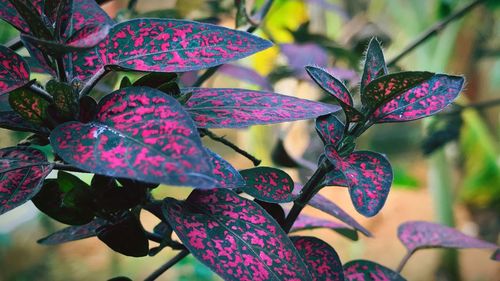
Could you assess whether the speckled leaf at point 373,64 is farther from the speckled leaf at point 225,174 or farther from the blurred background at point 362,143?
the blurred background at point 362,143

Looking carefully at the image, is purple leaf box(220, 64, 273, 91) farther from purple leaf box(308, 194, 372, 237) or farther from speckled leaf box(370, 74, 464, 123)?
speckled leaf box(370, 74, 464, 123)

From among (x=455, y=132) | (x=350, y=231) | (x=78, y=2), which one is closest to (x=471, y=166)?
(x=455, y=132)

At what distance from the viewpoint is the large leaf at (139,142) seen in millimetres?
252

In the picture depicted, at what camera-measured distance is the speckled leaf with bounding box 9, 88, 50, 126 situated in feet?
1.15

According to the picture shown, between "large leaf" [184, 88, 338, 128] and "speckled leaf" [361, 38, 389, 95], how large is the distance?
0.03 meters

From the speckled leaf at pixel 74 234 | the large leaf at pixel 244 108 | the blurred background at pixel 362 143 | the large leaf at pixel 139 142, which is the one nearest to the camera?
the large leaf at pixel 139 142

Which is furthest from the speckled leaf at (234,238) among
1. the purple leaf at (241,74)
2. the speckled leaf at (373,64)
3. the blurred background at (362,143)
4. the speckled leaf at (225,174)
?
the purple leaf at (241,74)

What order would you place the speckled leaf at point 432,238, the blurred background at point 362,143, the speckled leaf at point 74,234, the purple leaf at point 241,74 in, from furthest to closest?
the blurred background at point 362,143
the purple leaf at point 241,74
the speckled leaf at point 432,238
the speckled leaf at point 74,234

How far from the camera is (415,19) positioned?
227 cm

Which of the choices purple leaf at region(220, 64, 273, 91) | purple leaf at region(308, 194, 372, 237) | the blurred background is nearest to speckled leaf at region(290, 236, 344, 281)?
purple leaf at region(308, 194, 372, 237)

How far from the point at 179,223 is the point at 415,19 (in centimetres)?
213

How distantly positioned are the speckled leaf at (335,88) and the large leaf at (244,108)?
0.04 ft

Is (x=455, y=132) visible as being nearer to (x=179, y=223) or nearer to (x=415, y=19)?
(x=179, y=223)

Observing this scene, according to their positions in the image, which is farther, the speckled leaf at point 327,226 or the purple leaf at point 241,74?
the purple leaf at point 241,74
